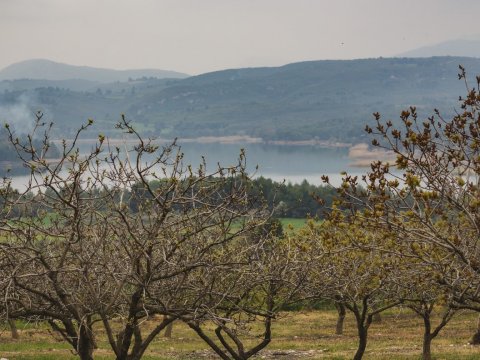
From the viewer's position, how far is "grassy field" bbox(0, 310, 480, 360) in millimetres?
27078

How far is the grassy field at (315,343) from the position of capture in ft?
88.8

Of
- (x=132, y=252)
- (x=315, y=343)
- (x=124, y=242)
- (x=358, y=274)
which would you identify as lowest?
(x=315, y=343)

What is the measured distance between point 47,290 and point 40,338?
25335 mm

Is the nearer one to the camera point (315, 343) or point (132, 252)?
point (132, 252)

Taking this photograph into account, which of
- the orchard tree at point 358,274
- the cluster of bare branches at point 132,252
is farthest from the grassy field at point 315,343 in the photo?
the cluster of bare branches at point 132,252

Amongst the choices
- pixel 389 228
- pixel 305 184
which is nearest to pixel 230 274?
pixel 389 228

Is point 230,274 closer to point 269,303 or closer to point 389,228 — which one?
point 269,303

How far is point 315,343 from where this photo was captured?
35.8m

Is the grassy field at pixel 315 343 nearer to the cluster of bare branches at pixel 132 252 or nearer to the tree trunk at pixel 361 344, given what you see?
the tree trunk at pixel 361 344

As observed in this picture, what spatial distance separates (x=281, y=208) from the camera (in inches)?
589

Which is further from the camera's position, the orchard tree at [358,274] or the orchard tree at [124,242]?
the orchard tree at [358,274]

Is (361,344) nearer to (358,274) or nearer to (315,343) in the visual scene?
(358,274)

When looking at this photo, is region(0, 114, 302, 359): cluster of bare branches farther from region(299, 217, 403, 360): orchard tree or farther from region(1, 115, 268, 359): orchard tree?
region(299, 217, 403, 360): orchard tree

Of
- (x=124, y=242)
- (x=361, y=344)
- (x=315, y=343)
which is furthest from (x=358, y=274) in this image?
(x=315, y=343)
